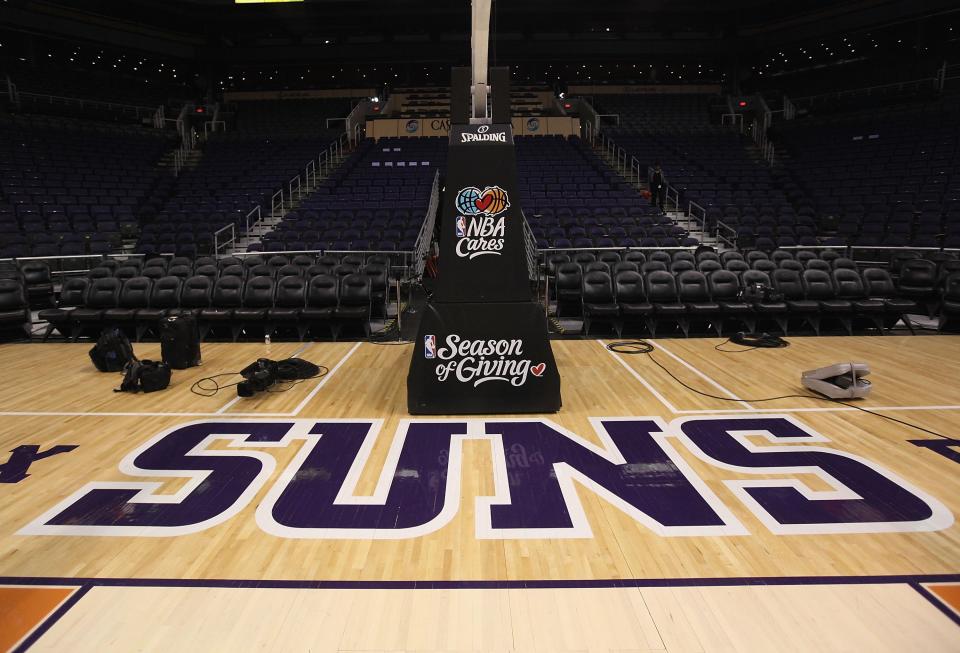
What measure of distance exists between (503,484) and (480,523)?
0.48m

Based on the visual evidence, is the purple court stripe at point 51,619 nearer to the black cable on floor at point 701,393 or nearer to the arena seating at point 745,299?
the black cable on floor at point 701,393

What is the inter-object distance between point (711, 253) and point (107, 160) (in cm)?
1833

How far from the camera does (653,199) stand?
15055 mm

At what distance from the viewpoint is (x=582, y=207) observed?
13227mm

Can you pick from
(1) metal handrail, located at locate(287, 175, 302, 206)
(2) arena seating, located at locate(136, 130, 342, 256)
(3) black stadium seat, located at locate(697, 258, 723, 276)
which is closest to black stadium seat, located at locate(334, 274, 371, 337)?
(3) black stadium seat, located at locate(697, 258, 723, 276)

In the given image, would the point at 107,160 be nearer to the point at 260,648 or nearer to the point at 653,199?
the point at 653,199

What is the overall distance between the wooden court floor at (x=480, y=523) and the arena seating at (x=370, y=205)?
255 inches

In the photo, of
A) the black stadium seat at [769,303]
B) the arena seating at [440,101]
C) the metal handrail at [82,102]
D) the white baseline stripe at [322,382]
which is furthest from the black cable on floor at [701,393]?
the metal handrail at [82,102]

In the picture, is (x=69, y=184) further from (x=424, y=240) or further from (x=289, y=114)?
(x=289, y=114)

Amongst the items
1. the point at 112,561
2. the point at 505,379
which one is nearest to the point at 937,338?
the point at 505,379

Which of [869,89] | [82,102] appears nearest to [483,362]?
[869,89]

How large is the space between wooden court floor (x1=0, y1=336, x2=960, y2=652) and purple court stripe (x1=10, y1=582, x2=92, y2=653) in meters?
0.01

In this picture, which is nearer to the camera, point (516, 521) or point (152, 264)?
point (516, 521)

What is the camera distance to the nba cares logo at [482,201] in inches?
192
